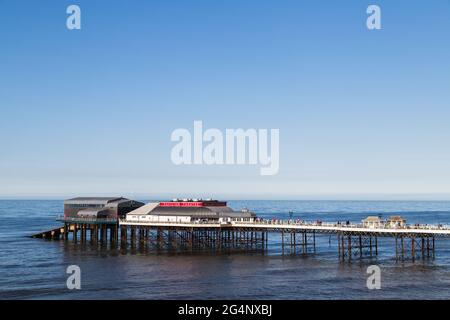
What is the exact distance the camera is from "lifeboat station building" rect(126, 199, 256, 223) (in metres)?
108

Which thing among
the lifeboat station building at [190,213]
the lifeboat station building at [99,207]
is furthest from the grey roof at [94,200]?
the lifeboat station building at [190,213]

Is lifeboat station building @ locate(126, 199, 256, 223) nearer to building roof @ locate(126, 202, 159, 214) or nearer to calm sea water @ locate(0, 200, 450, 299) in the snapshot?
building roof @ locate(126, 202, 159, 214)

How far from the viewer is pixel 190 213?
108875 millimetres

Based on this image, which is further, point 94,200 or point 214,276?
point 94,200

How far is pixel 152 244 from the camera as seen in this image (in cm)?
11831

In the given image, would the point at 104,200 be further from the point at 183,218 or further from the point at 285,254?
the point at 285,254

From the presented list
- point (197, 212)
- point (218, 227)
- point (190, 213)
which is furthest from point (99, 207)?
point (218, 227)

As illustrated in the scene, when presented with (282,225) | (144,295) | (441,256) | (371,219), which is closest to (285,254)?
(282,225)

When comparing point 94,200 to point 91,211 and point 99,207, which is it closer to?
point 99,207

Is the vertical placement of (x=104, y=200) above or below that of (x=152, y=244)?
above

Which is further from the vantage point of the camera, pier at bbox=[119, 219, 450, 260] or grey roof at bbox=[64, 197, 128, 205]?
grey roof at bbox=[64, 197, 128, 205]

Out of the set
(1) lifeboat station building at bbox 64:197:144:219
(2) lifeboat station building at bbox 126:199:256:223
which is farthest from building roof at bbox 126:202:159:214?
(1) lifeboat station building at bbox 64:197:144:219
